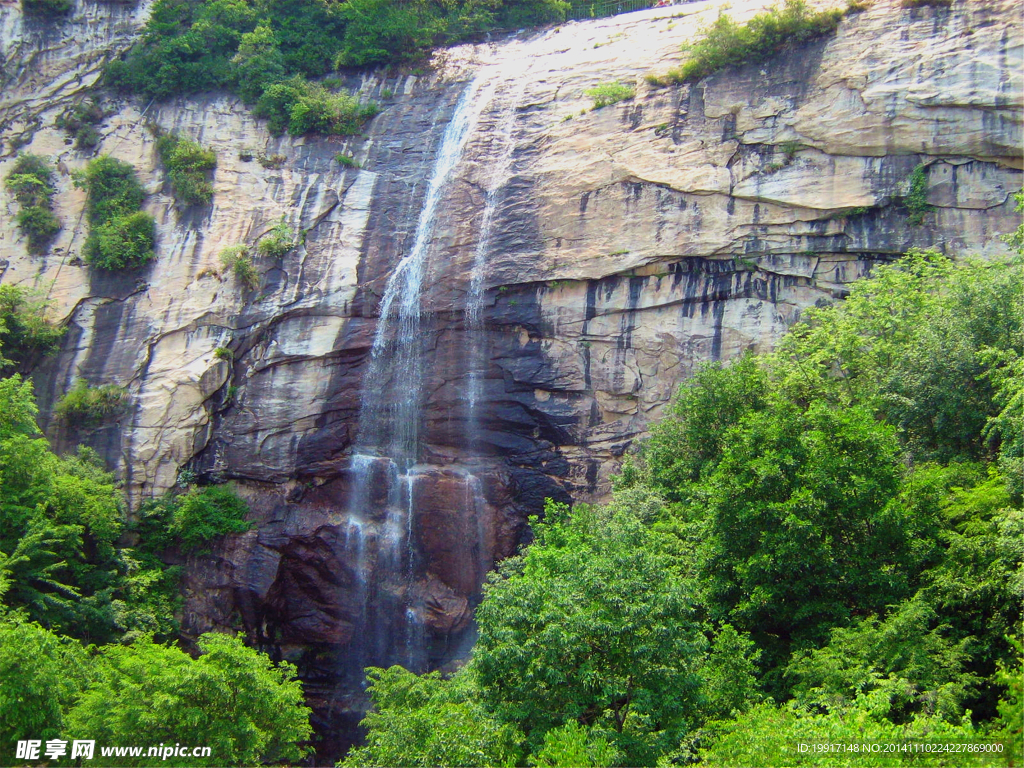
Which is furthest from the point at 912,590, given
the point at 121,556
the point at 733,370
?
the point at 121,556

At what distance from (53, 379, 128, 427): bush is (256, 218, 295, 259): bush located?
5030 millimetres

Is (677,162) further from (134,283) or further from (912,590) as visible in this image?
(134,283)

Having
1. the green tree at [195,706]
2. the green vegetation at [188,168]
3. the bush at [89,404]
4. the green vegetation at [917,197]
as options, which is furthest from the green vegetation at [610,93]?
the green tree at [195,706]

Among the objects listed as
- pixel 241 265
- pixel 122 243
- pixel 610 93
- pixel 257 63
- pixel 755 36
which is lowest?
pixel 241 265

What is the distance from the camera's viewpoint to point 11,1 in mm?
27859

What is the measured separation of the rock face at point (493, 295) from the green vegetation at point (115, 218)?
47cm

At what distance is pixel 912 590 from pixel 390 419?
1322 centimetres

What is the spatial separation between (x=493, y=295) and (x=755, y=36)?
8908mm

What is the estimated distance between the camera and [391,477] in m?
22.3

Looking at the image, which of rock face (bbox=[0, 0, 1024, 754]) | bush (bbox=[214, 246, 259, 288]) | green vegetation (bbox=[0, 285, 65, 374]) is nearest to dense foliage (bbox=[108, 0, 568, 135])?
rock face (bbox=[0, 0, 1024, 754])

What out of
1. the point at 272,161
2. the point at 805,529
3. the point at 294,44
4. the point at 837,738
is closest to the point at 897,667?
the point at 805,529

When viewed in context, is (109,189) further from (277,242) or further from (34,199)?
(277,242)

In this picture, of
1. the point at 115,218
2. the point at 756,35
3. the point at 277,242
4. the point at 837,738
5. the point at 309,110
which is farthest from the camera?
the point at 309,110

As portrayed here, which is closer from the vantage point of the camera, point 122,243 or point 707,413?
point 707,413
